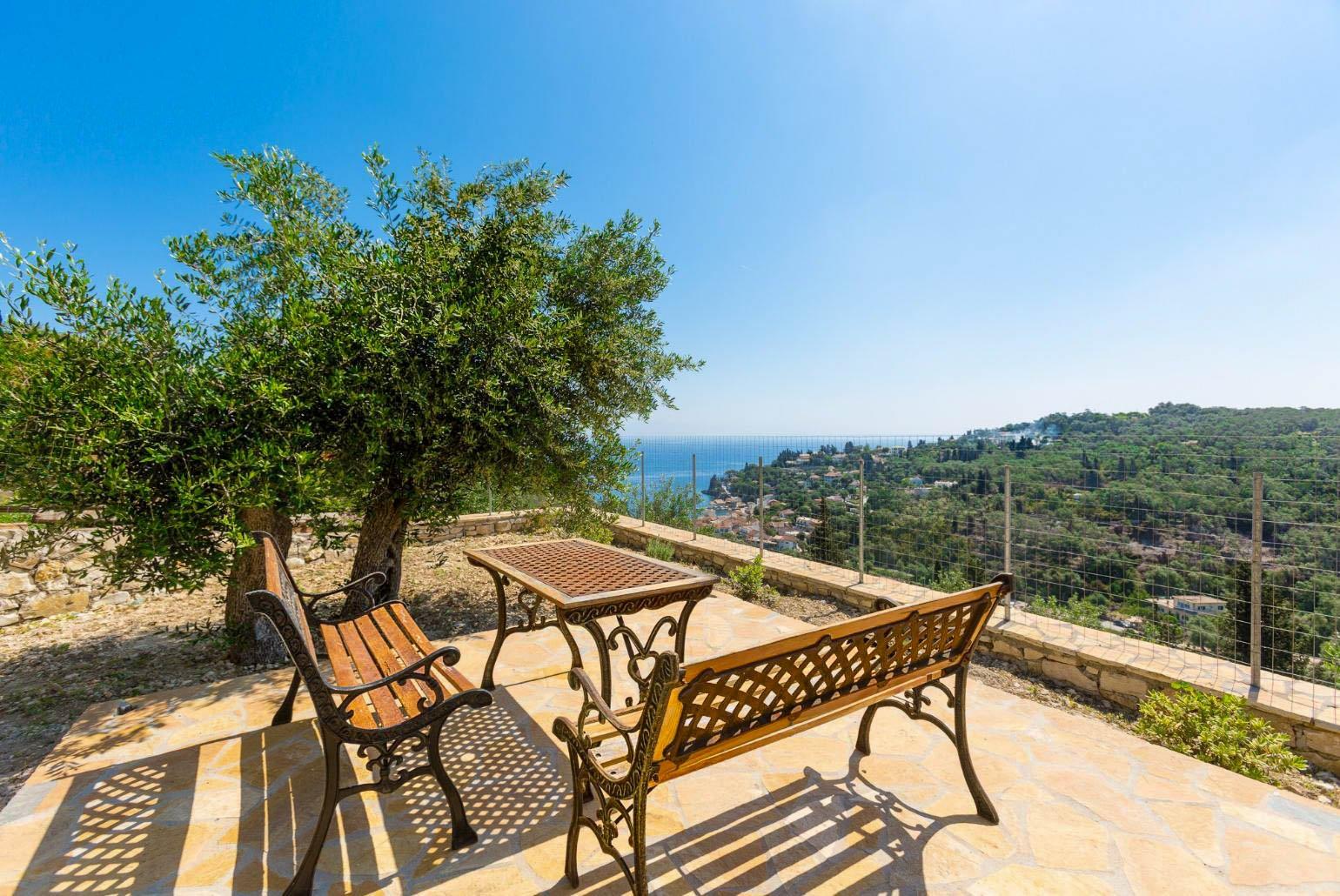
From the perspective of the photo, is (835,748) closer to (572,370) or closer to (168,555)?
(572,370)

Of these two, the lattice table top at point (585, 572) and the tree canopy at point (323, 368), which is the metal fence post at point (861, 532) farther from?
the lattice table top at point (585, 572)

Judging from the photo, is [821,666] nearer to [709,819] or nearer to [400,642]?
[709,819]

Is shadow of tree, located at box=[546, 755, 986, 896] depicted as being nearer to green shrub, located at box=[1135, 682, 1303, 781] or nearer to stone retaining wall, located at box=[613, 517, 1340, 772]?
stone retaining wall, located at box=[613, 517, 1340, 772]

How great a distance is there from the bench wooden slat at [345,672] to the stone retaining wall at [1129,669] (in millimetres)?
2807

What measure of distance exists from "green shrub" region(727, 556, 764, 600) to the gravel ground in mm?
117

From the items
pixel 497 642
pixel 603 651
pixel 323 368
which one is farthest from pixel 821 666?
pixel 323 368

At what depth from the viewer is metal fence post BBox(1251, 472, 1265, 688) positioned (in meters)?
3.21

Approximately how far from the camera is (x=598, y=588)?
9.14 ft

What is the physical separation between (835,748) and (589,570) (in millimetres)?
1756

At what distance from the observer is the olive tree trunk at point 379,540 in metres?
4.61

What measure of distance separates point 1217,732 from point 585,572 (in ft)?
12.2

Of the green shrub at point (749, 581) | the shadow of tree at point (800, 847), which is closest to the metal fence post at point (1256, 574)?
the shadow of tree at point (800, 847)

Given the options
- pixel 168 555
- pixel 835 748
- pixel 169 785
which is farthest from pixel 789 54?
pixel 169 785

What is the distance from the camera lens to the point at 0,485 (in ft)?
10.1
